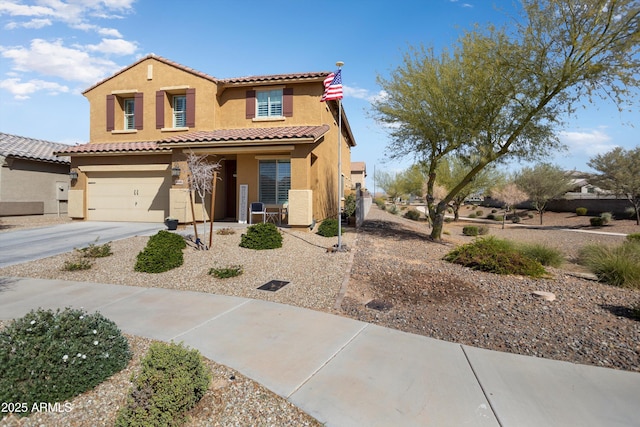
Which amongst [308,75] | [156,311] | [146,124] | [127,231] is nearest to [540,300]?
[156,311]

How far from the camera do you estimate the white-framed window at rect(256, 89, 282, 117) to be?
52.1 ft

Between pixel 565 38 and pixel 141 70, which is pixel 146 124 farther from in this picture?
pixel 565 38

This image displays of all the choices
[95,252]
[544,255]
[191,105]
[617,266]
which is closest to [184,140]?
[191,105]

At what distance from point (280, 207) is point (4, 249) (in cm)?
893

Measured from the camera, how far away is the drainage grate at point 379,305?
614 centimetres

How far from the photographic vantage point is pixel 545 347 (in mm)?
4629

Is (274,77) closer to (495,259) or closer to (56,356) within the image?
(495,259)

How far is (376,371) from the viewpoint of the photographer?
3.83 meters

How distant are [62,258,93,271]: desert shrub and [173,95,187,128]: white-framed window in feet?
32.0

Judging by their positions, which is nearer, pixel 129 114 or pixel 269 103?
pixel 269 103

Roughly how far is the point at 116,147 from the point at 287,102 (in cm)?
820

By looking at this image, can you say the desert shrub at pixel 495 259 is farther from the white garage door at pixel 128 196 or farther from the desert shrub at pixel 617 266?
the white garage door at pixel 128 196

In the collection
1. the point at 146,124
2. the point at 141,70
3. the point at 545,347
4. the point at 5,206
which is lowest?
the point at 545,347

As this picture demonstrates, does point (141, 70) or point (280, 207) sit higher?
point (141, 70)
